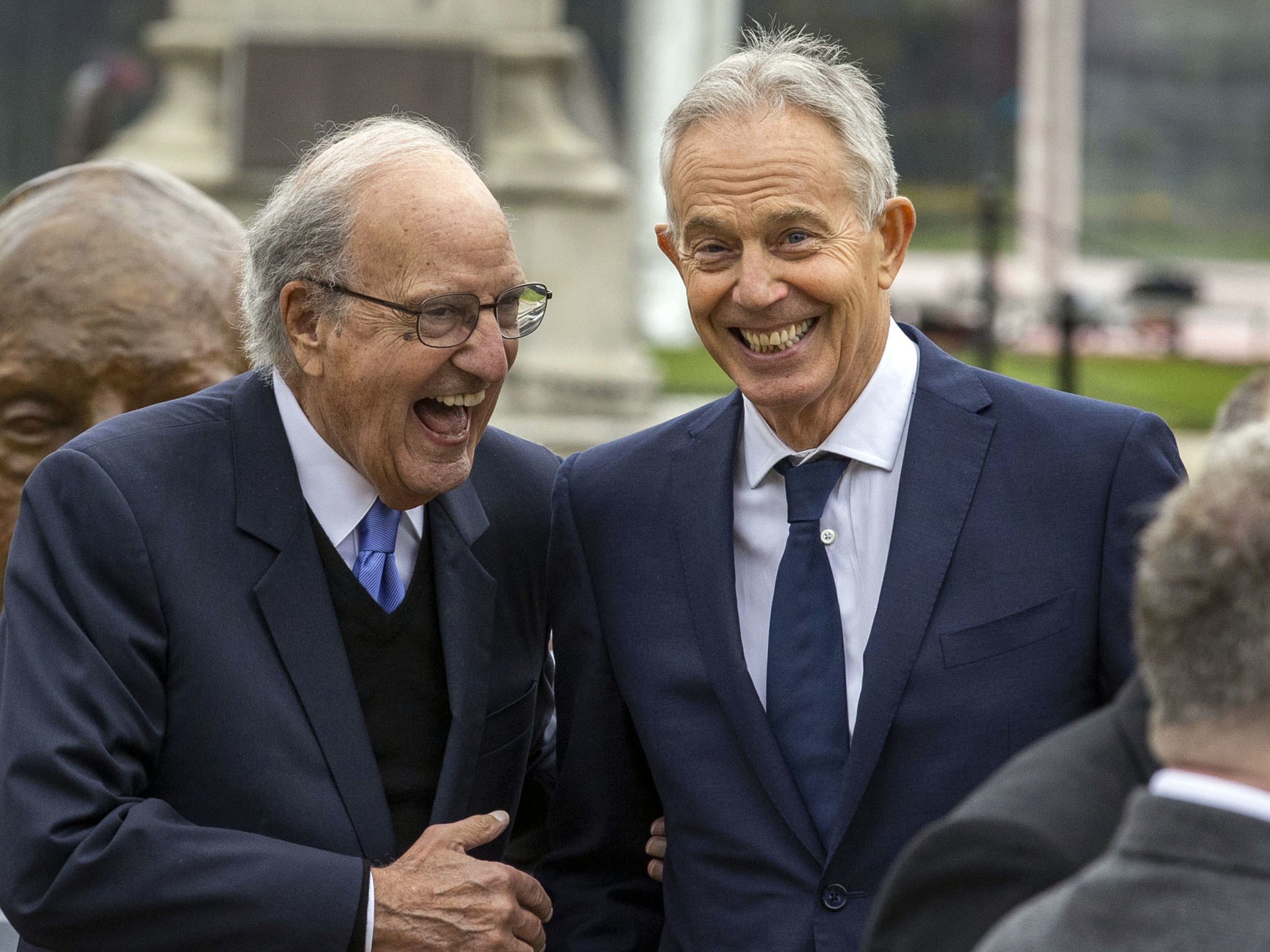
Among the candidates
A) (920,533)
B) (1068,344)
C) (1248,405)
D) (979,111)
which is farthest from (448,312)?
(979,111)

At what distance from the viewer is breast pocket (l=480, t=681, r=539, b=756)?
309 centimetres

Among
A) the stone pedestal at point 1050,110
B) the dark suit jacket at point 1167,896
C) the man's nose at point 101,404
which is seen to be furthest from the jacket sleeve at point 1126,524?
the stone pedestal at point 1050,110

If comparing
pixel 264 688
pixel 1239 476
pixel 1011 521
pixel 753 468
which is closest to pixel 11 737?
pixel 264 688

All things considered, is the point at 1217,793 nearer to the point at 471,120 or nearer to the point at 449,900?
the point at 449,900

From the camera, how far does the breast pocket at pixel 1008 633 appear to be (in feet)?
8.87

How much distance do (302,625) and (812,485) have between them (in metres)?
0.88

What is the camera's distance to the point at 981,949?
1.60 meters

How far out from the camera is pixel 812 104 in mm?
2830

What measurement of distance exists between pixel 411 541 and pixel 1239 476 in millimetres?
1811

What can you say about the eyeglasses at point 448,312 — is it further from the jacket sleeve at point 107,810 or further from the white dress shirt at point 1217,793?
the white dress shirt at point 1217,793

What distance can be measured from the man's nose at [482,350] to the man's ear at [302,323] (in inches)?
10.1

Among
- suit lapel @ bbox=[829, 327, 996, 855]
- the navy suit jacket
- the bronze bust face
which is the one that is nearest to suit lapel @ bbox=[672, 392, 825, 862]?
the navy suit jacket

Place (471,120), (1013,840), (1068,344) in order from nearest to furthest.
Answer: (1013,840)
(471,120)
(1068,344)

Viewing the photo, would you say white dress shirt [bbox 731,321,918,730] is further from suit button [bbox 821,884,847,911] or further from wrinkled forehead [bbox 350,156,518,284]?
wrinkled forehead [bbox 350,156,518,284]
